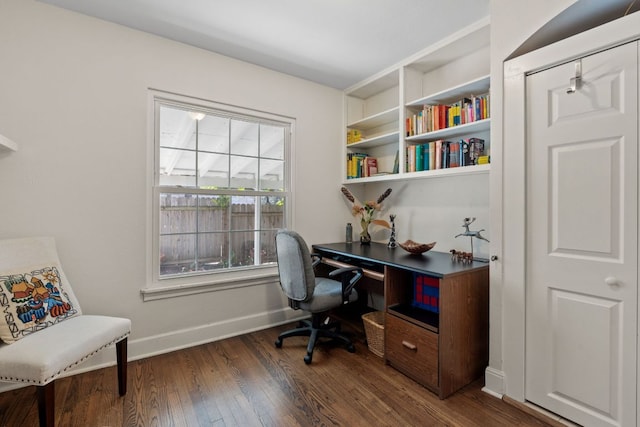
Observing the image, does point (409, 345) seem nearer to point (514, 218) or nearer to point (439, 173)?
point (514, 218)

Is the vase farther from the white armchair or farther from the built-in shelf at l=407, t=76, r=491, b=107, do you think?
the white armchair

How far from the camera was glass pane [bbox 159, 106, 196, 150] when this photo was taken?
2400 mm

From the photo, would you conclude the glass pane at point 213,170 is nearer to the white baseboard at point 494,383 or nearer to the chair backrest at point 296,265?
the chair backrest at point 296,265

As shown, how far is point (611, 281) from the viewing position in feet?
4.50

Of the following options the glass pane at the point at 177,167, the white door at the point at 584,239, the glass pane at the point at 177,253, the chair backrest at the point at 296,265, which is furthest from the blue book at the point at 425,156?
the glass pane at the point at 177,253

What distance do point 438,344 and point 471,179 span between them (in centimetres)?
136

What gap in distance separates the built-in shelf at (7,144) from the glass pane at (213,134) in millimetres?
1125

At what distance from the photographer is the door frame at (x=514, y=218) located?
165 centimetres

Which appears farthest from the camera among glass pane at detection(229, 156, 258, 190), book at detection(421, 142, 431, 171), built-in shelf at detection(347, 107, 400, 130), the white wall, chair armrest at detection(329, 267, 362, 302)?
built-in shelf at detection(347, 107, 400, 130)

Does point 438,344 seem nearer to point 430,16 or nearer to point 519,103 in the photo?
point 519,103

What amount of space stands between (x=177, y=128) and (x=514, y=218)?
101 inches

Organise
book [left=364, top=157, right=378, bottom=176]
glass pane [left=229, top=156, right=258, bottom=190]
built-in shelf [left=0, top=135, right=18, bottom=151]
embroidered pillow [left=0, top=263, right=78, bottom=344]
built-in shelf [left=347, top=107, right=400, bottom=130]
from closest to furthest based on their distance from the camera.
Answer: embroidered pillow [left=0, top=263, right=78, bottom=344], built-in shelf [left=0, top=135, right=18, bottom=151], glass pane [left=229, top=156, right=258, bottom=190], built-in shelf [left=347, top=107, right=400, bottom=130], book [left=364, top=157, right=378, bottom=176]

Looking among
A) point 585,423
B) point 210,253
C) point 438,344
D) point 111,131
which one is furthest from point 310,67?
point 585,423

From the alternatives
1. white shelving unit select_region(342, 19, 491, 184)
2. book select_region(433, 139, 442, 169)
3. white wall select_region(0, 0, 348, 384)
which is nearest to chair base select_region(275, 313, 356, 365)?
white wall select_region(0, 0, 348, 384)
